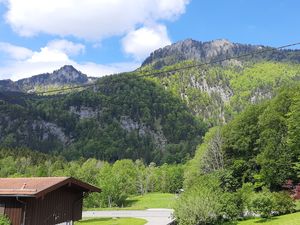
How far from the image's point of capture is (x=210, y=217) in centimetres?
4647

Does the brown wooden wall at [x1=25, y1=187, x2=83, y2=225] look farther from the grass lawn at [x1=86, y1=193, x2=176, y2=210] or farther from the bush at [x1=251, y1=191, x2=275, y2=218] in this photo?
the grass lawn at [x1=86, y1=193, x2=176, y2=210]

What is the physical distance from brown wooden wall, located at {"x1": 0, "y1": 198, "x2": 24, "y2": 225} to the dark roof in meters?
0.74

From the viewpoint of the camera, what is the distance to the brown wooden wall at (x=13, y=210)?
75.3 feet

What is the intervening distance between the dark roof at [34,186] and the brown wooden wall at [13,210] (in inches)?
29.1

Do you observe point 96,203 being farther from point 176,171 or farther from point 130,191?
point 176,171

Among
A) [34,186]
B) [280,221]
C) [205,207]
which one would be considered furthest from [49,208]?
[280,221]

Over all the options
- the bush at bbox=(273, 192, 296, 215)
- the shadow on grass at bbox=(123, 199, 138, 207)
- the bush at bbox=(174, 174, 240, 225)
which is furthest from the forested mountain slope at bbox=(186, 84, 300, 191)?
the shadow on grass at bbox=(123, 199, 138, 207)

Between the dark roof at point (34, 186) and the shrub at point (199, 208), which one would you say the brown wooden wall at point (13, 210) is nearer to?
the dark roof at point (34, 186)

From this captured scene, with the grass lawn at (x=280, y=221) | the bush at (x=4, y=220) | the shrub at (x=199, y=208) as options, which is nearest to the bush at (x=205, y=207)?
the shrub at (x=199, y=208)

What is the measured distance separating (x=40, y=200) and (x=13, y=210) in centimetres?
Result: 161

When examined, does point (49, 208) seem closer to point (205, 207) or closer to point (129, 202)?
point (205, 207)

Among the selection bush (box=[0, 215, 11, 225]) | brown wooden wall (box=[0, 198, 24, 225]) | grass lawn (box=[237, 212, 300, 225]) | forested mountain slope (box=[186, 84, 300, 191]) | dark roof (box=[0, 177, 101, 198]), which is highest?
forested mountain slope (box=[186, 84, 300, 191])

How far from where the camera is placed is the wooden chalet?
74.6ft

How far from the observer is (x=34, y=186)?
23500 mm
